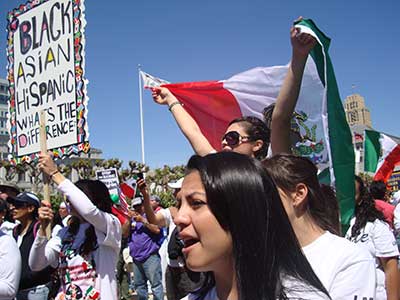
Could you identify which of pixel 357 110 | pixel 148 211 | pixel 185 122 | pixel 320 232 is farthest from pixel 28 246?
pixel 357 110

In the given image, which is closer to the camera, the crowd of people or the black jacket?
the crowd of people

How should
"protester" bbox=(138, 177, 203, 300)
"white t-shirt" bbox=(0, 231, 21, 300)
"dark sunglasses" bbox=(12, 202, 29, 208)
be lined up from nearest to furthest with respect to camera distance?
"white t-shirt" bbox=(0, 231, 21, 300) → "dark sunglasses" bbox=(12, 202, 29, 208) → "protester" bbox=(138, 177, 203, 300)

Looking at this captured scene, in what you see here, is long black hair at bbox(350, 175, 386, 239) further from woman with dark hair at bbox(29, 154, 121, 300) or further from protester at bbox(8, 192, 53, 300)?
protester at bbox(8, 192, 53, 300)

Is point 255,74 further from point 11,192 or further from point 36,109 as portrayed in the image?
point 11,192

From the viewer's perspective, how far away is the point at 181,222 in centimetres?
145

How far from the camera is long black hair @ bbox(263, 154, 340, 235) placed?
2.14 metres

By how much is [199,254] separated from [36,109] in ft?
11.9

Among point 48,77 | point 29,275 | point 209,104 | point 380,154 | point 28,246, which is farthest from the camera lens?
point 380,154

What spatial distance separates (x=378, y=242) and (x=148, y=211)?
97.0 inches

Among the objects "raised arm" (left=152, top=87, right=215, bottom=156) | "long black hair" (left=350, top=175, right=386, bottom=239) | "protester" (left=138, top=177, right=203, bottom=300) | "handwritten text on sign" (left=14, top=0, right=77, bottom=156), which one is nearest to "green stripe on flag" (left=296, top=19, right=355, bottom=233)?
"raised arm" (left=152, top=87, right=215, bottom=156)

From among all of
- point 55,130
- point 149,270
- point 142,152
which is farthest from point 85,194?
point 142,152

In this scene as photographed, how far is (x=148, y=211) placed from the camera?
505cm

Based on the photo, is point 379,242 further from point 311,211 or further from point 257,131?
point 311,211

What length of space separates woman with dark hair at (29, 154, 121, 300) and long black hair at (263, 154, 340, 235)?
1.71 metres
